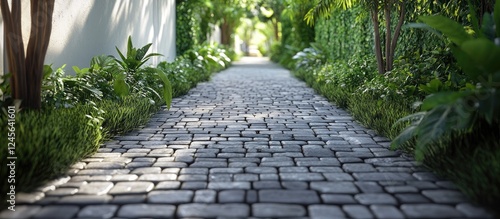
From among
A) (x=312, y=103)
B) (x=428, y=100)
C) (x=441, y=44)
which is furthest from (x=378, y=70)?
(x=428, y=100)

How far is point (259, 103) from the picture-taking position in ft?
28.0

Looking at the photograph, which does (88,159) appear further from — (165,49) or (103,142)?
(165,49)

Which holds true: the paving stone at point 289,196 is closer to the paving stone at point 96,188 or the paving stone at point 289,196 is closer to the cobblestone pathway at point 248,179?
the cobblestone pathway at point 248,179

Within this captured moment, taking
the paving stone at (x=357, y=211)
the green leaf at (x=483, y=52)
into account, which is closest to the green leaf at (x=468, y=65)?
the green leaf at (x=483, y=52)

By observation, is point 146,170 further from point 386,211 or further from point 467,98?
point 467,98

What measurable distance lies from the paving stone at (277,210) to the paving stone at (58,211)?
1.11m

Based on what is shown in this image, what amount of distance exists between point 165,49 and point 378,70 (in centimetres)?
717

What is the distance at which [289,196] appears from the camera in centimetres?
333

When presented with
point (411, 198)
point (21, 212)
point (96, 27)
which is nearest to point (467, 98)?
point (411, 198)

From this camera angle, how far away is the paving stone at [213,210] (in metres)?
2.97

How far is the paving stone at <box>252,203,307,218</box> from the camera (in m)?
2.97

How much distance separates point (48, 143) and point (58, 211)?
34.7 inches

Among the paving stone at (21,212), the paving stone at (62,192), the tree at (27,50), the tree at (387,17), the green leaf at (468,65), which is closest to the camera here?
the paving stone at (21,212)

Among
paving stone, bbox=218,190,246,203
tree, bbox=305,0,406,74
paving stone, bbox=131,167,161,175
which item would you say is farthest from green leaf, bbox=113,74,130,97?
tree, bbox=305,0,406,74
